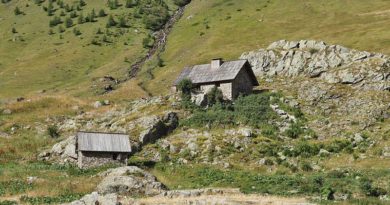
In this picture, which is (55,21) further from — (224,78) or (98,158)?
(98,158)

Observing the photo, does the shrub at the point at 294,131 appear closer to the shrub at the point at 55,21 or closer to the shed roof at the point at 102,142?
the shed roof at the point at 102,142

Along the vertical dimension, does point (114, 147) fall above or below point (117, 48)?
below

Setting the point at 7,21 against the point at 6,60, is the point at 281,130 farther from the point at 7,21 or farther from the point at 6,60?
the point at 7,21

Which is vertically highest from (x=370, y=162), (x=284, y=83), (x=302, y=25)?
(x=302, y=25)

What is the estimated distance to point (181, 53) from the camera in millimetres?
132875

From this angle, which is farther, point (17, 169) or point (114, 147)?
point (114, 147)

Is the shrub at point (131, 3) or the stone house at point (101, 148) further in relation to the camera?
the shrub at point (131, 3)

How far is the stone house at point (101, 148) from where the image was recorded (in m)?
58.8

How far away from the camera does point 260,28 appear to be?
464 ft

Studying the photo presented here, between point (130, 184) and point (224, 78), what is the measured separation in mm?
Result: 37376

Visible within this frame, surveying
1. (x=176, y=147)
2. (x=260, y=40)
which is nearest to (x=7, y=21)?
(x=260, y=40)

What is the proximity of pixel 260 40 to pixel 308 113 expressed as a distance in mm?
59352

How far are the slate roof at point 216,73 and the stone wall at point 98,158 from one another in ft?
78.1

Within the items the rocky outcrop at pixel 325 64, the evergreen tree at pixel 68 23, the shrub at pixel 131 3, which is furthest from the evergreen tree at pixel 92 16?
the rocky outcrop at pixel 325 64
